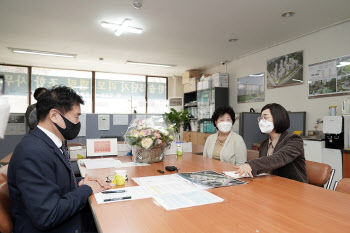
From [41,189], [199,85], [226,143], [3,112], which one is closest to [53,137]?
[41,189]

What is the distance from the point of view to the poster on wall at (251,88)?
547cm

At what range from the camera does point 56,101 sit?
126 centimetres

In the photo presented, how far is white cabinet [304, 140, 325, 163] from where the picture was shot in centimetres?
360

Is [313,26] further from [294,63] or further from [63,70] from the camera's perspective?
[63,70]

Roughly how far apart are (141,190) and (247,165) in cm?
68

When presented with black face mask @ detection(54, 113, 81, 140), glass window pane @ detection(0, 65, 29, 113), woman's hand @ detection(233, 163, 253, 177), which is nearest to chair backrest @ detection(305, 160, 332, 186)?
woman's hand @ detection(233, 163, 253, 177)

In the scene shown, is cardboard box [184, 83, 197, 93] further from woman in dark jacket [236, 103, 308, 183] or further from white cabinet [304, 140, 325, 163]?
woman in dark jacket [236, 103, 308, 183]

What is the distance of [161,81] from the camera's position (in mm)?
8750

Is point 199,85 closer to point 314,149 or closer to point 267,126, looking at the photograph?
point 314,149

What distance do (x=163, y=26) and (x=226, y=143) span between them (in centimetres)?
256

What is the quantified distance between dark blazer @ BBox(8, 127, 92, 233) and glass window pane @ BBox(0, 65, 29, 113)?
7.09 metres

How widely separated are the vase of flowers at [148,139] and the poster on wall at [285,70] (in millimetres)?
3539

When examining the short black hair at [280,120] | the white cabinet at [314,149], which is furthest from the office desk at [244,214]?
the white cabinet at [314,149]

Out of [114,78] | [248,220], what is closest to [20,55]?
[114,78]
